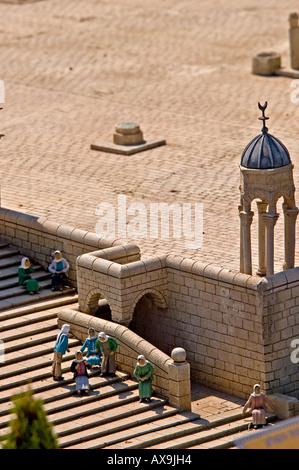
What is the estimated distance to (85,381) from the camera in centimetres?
3247

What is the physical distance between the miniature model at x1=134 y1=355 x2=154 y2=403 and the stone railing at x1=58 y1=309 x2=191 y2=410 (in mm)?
307

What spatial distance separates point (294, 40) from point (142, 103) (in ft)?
17.9

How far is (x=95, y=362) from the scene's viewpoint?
33312 millimetres

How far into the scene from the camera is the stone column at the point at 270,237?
107ft

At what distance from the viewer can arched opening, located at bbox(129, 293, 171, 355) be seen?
114ft

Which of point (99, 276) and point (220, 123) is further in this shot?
point (220, 123)

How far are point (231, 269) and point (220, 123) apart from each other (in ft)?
38.5

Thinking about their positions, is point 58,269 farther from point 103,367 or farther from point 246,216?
point 246,216

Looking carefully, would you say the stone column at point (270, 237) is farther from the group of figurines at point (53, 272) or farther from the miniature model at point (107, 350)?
the group of figurines at point (53, 272)

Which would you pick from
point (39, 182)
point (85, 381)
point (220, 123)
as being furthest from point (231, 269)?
point (220, 123)

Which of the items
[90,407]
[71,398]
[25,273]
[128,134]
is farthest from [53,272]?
[128,134]

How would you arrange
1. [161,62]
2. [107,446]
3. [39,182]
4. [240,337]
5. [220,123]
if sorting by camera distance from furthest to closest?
[161,62]
[220,123]
[39,182]
[240,337]
[107,446]

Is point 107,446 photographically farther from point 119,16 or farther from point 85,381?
point 119,16

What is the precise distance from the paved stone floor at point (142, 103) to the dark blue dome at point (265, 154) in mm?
2618
